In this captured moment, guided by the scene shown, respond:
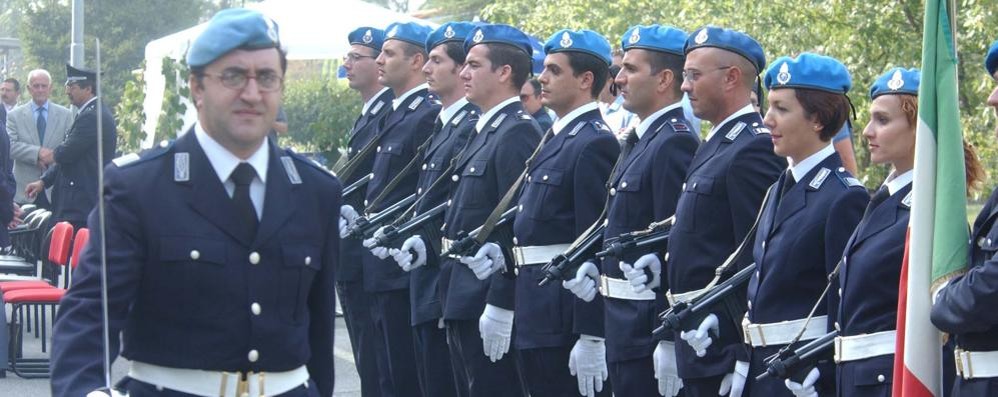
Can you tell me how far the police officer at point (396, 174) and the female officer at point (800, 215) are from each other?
308cm

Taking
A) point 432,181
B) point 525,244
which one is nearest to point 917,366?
point 525,244

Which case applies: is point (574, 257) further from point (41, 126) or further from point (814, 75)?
point (41, 126)

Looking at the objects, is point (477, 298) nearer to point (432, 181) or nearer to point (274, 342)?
point (432, 181)

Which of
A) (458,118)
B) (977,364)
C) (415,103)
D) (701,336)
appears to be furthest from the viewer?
(415,103)

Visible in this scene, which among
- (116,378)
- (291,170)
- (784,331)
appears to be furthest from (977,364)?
(116,378)

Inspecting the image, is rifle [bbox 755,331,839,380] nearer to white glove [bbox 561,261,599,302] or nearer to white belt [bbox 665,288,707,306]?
white belt [bbox 665,288,707,306]

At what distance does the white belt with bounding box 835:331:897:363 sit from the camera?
4801 mm

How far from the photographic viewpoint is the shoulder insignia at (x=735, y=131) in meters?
5.77

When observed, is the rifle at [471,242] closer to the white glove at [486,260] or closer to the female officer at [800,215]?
the white glove at [486,260]

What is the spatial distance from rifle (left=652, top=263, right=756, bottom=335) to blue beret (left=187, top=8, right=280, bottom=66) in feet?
7.16

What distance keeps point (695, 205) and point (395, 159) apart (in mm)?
2882

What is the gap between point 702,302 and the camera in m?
5.51

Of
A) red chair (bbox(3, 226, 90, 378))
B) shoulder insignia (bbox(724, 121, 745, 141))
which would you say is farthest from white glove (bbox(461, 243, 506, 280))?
red chair (bbox(3, 226, 90, 378))

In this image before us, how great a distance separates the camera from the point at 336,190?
404cm
